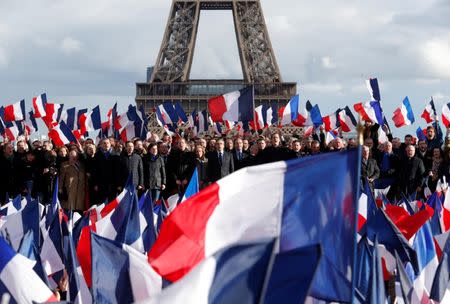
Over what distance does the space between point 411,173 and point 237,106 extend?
2799 millimetres

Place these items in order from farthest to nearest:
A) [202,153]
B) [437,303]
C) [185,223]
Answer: [202,153]
[437,303]
[185,223]

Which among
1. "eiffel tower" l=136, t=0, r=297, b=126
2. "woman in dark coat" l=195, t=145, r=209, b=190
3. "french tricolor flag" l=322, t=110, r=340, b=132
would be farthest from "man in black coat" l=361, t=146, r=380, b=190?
"eiffel tower" l=136, t=0, r=297, b=126

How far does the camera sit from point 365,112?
1922 centimetres

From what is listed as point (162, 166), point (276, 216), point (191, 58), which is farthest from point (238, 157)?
point (191, 58)

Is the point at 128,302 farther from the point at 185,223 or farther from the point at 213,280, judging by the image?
the point at 213,280

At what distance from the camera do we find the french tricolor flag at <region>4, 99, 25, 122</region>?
79.4ft

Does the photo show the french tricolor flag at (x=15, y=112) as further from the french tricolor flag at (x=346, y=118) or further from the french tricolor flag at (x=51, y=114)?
the french tricolor flag at (x=346, y=118)

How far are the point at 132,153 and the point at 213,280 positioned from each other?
11065mm

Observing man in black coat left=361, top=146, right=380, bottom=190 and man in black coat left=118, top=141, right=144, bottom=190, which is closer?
man in black coat left=361, top=146, right=380, bottom=190

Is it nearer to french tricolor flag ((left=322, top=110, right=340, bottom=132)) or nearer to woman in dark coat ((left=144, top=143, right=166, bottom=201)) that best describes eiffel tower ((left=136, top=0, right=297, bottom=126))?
french tricolor flag ((left=322, top=110, right=340, bottom=132))

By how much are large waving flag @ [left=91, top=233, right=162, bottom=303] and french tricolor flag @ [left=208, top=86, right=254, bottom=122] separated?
945cm

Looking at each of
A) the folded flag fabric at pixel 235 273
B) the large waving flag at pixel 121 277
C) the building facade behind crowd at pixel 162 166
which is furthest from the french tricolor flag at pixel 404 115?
the folded flag fabric at pixel 235 273

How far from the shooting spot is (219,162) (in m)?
14.2

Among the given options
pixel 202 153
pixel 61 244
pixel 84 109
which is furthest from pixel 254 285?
pixel 84 109
